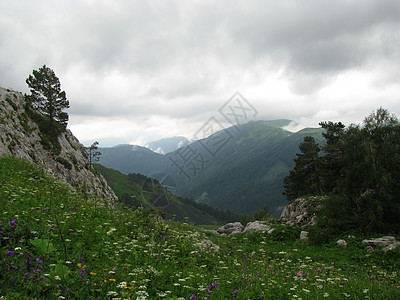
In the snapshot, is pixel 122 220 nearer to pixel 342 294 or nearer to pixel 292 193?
pixel 342 294

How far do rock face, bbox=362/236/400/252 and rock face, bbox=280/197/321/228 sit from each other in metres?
8.55

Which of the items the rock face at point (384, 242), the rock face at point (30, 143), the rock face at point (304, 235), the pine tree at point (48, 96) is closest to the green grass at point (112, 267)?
the rock face at point (384, 242)

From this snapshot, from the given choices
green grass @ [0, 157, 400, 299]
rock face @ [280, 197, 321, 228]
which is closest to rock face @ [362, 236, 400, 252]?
green grass @ [0, 157, 400, 299]

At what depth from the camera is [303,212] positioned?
2986cm

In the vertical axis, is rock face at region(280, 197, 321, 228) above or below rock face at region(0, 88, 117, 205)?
below

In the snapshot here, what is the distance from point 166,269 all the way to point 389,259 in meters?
13.9

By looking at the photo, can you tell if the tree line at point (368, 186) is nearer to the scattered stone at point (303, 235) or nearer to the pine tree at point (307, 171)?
the scattered stone at point (303, 235)

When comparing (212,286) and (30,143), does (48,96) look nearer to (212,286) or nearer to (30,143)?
(30,143)

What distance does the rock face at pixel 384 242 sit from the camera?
15.3 metres

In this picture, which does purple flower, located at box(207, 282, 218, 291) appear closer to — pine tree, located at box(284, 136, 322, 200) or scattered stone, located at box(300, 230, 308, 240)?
scattered stone, located at box(300, 230, 308, 240)

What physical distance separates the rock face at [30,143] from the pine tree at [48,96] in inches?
80.4

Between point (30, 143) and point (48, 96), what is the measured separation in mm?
13609

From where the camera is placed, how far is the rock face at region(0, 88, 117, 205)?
27969mm

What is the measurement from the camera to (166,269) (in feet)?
21.1
